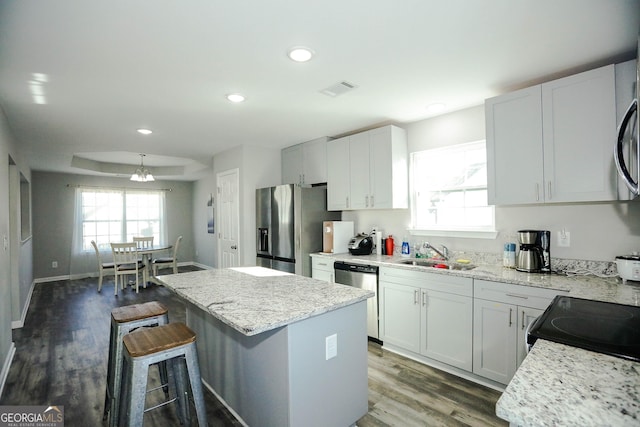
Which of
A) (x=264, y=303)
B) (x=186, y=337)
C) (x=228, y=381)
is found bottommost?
(x=228, y=381)

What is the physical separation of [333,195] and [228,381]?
96.5 inches

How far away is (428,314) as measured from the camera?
281 centimetres

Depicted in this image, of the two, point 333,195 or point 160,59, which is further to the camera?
point 333,195

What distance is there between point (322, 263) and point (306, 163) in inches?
58.2

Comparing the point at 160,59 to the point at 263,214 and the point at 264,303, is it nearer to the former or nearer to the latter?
the point at 264,303

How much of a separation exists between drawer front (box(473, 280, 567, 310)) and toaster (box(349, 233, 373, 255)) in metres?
1.38

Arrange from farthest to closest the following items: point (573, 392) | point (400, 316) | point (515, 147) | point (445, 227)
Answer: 1. point (445, 227)
2. point (400, 316)
3. point (515, 147)
4. point (573, 392)

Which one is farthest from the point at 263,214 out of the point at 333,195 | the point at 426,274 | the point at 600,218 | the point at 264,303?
the point at 600,218

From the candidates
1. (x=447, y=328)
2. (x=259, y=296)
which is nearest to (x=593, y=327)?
(x=447, y=328)

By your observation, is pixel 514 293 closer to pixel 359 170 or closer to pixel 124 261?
pixel 359 170

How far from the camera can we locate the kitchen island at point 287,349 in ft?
5.29

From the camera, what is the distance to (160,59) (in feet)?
6.78

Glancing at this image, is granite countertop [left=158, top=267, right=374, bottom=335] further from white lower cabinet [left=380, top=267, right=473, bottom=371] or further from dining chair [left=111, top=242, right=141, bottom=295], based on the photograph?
dining chair [left=111, top=242, right=141, bottom=295]

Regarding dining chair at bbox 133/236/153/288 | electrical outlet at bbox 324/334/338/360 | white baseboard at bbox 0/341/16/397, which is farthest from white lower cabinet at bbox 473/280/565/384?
dining chair at bbox 133/236/153/288
